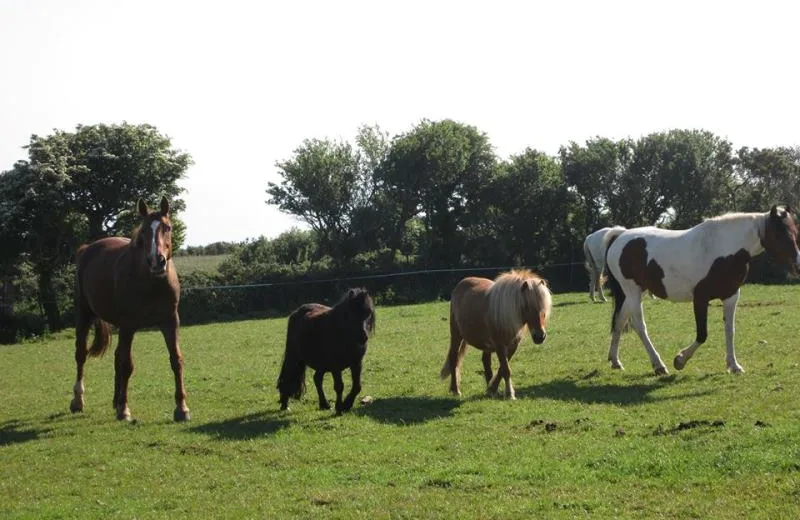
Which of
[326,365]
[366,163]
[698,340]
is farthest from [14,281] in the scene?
[698,340]

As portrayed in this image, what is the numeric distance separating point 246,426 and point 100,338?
165 inches

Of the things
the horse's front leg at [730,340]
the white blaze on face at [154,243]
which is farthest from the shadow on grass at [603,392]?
the white blaze on face at [154,243]

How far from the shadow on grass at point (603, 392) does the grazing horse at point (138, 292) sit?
16.2ft

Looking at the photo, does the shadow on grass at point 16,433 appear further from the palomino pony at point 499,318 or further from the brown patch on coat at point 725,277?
the brown patch on coat at point 725,277

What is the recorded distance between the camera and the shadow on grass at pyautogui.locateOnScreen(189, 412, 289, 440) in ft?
33.0

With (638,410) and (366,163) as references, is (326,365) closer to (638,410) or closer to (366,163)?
(638,410)

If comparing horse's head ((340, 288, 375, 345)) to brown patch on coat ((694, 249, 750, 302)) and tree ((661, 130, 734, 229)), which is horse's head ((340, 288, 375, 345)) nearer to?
brown patch on coat ((694, 249, 750, 302))

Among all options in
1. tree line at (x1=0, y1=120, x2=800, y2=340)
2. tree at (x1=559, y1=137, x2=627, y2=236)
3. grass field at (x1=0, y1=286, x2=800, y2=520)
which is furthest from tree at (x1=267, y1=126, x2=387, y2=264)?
grass field at (x1=0, y1=286, x2=800, y2=520)

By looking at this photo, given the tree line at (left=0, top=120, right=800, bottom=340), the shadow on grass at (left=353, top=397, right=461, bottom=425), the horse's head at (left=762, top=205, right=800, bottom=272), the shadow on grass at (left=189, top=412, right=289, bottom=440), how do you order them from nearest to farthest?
1. the shadow on grass at (left=189, top=412, right=289, bottom=440)
2. the shadow on grass at (left=353, top=397, right=461, bottom=425)
3. the horse's head at (left=762, top=205, right=800, bottom=272)
4. the tree line at (left=0, top=120, right=800, bottom=340)

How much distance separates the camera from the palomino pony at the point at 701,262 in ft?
40.9

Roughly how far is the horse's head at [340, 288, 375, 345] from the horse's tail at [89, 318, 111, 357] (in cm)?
473

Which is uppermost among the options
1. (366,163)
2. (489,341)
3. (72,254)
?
(366,163)

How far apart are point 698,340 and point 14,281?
92.7ft

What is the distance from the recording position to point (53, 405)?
1377 cm
